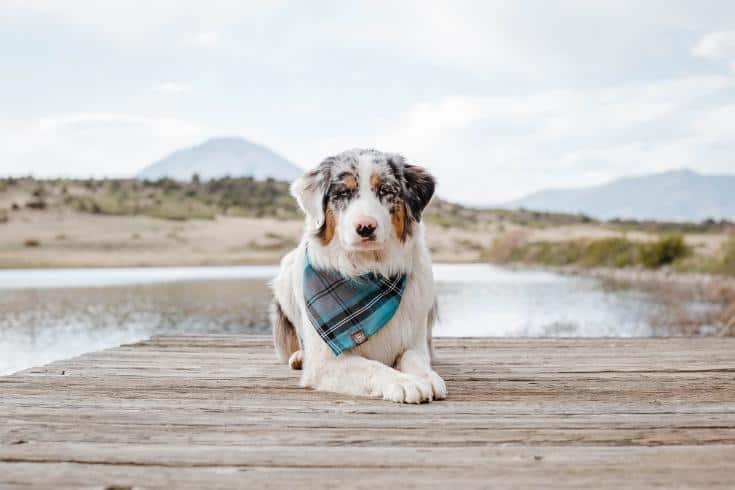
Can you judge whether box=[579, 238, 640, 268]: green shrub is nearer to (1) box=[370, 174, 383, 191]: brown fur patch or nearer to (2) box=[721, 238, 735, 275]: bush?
(2) box=[721, 238, 735, 275]: bush

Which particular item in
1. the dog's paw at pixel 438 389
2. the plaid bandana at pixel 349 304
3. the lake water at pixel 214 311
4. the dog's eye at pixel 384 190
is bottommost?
the lake water at pixel 214 311

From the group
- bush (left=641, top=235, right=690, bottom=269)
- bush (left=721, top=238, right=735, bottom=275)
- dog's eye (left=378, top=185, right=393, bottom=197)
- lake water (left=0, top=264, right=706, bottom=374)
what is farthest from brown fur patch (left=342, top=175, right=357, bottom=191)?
bush (left=641, top=235, right=690, bottom=269)

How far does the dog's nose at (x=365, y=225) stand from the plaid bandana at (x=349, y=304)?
1.51ft

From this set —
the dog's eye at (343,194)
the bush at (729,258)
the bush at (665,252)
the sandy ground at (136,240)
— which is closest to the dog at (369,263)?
the dog's eye at (343,194)

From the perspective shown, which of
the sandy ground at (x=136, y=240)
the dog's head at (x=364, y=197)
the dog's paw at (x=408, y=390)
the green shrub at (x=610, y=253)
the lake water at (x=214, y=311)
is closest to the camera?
the dog's paw at (x=408, y=390)

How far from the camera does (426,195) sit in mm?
3748

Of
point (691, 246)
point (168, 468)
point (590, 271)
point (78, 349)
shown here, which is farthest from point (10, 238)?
point (168, 468)

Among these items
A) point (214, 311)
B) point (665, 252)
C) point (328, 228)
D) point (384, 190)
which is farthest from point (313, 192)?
point (665, 252)

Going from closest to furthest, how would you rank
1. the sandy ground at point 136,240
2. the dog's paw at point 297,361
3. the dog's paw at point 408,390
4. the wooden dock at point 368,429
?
1. the wooden dock at point 368,429
2. the dog's paw at point 408,390
3. the dog's paw at point 297,361
4. the sandy ground at point 136,240

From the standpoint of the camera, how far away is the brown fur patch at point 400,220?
11.6ft

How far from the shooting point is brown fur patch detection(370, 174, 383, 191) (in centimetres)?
343

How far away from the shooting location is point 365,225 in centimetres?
329

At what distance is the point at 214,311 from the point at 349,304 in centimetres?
962

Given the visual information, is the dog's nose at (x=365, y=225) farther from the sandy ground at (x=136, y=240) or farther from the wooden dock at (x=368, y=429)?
the sandy ground at (x=136, y=240)
